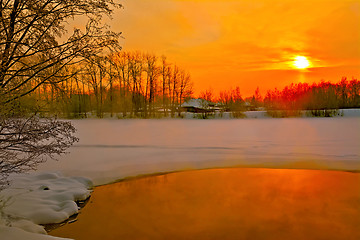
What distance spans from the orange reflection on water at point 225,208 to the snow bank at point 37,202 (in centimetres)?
36

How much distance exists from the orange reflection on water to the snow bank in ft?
1.18

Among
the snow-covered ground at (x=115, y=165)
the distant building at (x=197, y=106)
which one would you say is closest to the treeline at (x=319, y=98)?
the distant building at (x=197, y=106)

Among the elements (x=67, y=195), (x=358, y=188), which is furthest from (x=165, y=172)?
(x=358, y=188)

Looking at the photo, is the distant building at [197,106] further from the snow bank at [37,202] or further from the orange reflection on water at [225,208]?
the snow bank at [37,202]

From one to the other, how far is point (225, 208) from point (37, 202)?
Answer: 3.53 metres

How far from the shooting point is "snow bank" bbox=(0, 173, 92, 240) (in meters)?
4.24

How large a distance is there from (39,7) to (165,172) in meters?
5.07

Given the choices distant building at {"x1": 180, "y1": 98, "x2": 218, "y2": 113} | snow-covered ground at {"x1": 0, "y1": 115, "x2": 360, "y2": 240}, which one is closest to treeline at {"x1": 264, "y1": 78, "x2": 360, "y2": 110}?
distant building at {"x1": 180, "y1": 98, "x2": 218, "y2": 113}

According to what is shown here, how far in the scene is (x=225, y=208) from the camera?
205 inches

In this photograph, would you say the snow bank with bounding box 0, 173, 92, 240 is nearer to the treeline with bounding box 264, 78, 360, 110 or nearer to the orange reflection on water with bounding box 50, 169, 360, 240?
the orange reflection on water with bounding box 50, 169, 360, 240

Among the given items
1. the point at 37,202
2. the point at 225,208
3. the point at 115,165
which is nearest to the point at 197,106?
the point at 115,165

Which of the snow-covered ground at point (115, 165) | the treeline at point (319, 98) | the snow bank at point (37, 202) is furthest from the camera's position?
the treeline at point (319, 98)

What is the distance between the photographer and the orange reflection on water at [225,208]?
4.33 m

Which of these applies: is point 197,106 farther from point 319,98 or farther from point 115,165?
point 115,165
